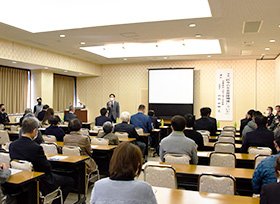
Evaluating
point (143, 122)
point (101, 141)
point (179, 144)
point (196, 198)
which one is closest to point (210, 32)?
point (143, 122)

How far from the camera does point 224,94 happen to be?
11578 millimetres

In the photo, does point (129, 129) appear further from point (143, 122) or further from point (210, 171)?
point (210, 171)

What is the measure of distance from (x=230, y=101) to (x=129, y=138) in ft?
23.1

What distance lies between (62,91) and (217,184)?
11700 millimetres

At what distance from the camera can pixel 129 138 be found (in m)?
6.03

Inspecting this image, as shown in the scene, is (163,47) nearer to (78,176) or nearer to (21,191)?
(78,176)

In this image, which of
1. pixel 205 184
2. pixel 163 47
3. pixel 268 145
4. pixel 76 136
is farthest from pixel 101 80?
pixel 205 184

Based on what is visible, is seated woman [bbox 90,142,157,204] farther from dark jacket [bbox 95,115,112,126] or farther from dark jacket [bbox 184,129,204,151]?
dark jacket [bbox 95,115,112,126]

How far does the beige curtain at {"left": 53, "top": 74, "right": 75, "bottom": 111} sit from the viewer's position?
12.7m

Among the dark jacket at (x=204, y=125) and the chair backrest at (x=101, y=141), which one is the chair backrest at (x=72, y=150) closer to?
the chair backrest at (x=101, y=141)

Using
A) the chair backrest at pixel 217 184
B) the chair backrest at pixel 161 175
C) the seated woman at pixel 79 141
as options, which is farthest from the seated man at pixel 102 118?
the chair backrest at pixel 217 184

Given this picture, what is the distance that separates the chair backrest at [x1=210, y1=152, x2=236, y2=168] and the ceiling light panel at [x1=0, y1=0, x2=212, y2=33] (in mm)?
3379

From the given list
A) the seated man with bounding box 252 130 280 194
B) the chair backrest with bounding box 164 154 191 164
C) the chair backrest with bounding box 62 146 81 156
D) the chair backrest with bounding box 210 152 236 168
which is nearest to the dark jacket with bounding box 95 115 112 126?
the chair backrest with bounding box 62 146 81 156

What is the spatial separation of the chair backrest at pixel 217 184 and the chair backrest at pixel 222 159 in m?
1.20
